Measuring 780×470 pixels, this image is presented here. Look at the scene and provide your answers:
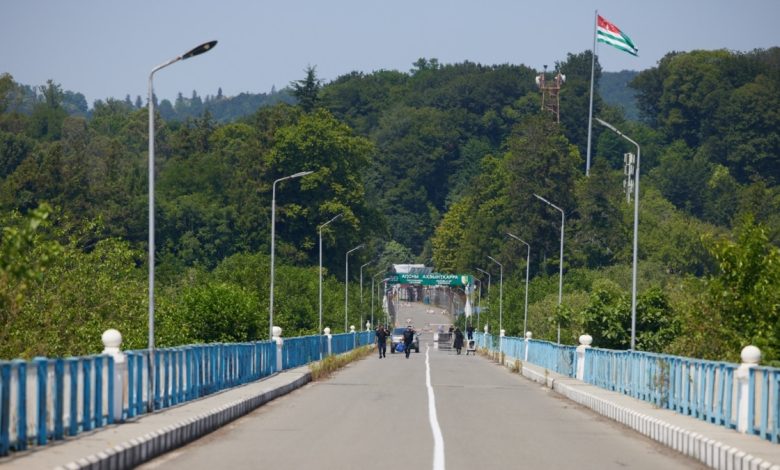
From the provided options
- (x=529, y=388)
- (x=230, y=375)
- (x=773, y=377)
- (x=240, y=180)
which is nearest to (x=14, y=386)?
(x=773, y=377)

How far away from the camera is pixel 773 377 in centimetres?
1772

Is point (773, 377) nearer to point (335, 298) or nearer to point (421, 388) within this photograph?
point (421, 388)

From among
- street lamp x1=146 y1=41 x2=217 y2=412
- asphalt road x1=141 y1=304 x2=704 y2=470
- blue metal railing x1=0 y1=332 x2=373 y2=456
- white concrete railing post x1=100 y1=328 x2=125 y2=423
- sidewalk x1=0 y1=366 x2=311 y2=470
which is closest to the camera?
sidewalk x1=0 y1=366 x2=311 y2=470

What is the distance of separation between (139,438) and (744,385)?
800 cm

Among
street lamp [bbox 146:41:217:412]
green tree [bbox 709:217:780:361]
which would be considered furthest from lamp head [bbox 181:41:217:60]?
green tree [bbox 709:217:780:361]

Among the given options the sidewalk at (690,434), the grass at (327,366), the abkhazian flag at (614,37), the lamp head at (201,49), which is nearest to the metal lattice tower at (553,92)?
the abkhazian flag at (614,37)

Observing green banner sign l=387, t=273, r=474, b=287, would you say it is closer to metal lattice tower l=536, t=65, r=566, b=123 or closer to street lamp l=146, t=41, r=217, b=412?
metal lattice tower l=536, t=65, r=566, b=123

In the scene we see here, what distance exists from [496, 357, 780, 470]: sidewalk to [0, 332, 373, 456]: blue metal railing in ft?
25.2

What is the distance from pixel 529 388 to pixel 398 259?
526 ft

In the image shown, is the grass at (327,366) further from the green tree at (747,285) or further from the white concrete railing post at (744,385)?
the white concrete railing post at (744,385)

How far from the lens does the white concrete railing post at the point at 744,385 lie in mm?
18938

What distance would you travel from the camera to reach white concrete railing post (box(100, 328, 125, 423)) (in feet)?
63.4

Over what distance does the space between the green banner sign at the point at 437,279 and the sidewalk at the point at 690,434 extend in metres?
111

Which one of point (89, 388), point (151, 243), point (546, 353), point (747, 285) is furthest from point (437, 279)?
point (89, 388)
